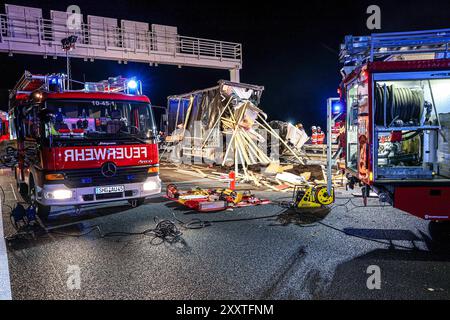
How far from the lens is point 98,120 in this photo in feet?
22.9

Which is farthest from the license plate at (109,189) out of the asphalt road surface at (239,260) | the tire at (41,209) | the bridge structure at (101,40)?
the bridge structure at (101,40)

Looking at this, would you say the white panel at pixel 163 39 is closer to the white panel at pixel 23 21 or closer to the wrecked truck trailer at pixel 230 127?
the white panel at pixel 23 21

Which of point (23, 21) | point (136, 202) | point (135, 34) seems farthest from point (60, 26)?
point (136, 202)

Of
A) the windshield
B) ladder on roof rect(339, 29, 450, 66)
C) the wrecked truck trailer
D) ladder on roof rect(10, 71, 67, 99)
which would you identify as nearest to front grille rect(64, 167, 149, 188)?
the windshield

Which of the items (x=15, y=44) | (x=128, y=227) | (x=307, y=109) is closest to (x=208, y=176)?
(x=128, y=227)

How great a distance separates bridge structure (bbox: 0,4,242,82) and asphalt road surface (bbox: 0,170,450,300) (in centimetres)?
1330

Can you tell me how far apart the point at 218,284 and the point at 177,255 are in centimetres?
114

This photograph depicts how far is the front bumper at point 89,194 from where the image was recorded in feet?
21.0

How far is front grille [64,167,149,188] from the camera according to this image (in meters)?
6.57

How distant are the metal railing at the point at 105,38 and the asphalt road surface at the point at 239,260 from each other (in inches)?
541

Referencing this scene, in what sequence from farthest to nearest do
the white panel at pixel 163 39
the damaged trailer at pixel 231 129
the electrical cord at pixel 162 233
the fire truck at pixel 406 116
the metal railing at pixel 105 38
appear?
the white panel at pixel 163 39 < the metal railing at pixel 105 38 < the damaged trailer at pixel 231 129 < the electrical cord at pixel 162 233 < the fire truck at pixel 406 116

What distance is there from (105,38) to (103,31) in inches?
33.2

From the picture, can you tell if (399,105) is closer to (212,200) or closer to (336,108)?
(336,108)
